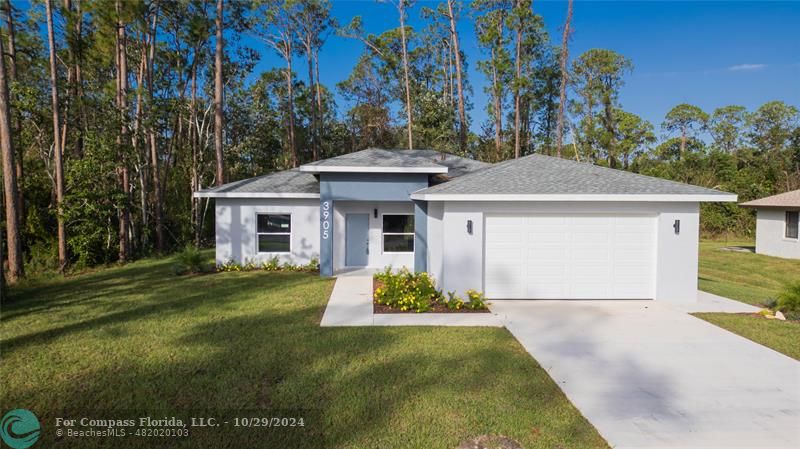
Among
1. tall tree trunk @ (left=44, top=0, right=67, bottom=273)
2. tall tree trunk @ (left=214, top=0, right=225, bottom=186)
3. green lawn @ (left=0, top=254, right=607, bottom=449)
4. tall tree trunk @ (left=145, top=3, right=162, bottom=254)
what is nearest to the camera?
green lawn @ (left=0, top=254, right=607, bottom=449)

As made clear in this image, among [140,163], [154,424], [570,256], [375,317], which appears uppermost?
[140,163]

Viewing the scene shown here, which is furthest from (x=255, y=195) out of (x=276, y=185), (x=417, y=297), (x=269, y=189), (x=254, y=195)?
(x=417, y=297)

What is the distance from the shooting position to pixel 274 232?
13.6 meters

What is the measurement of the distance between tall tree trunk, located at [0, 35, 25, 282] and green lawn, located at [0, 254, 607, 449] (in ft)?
13.1

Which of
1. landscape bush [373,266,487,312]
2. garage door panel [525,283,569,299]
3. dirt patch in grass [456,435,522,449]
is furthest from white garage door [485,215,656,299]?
dirt patch in grass [456,435,522,449]

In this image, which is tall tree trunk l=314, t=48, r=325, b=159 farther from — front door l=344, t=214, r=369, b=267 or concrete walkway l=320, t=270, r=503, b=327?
concrete walkway l=320, t=270, r=503, b=327

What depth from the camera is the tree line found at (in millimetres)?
14195

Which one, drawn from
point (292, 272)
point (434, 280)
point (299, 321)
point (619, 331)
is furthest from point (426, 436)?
point (292, 272)

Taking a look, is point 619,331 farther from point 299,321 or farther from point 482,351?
point 299,321

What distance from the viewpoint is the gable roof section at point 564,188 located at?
8609 mm

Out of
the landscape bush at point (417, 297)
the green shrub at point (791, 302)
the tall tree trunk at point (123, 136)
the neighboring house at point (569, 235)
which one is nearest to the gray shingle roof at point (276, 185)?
the tall tree trunk at point (123, 136)

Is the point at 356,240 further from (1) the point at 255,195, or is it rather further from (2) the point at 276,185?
(1) the point at 255,195

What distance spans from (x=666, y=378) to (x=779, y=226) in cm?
2033

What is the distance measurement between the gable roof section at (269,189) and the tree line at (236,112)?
12.7 ft
